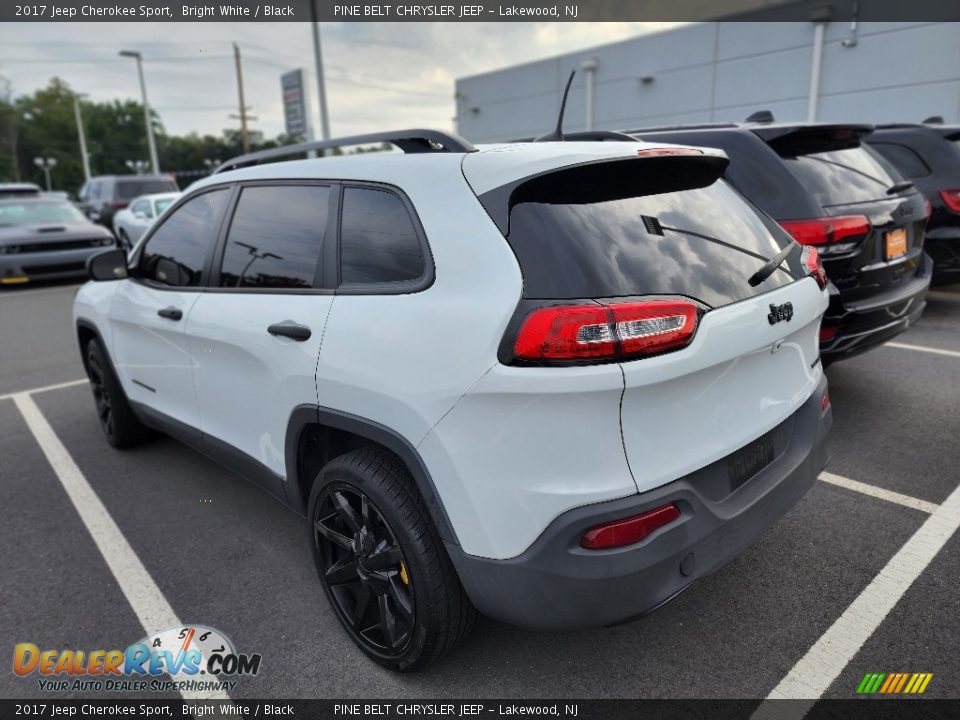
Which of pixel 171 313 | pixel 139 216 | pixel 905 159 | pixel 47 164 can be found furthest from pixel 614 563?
pixel 47 164

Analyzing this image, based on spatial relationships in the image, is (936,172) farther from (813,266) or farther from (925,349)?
(813,266)

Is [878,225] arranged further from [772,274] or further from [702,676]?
[702,676]

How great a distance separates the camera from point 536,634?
247cm

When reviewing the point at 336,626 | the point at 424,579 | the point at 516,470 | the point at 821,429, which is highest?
the point at 516,470

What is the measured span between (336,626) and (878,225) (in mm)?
3668

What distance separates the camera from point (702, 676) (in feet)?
7.26

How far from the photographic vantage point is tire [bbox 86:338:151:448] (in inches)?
166

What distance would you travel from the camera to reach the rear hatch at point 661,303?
69.8 inches

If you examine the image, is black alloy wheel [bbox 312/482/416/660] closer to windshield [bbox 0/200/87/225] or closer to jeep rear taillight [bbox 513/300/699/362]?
jeep rear taillight [bbox 513/300/699/362]

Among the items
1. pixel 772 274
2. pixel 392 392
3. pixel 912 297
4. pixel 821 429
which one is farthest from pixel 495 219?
pixel 912 297

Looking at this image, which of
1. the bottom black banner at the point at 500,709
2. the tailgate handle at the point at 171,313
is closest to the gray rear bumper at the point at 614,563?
the bottom black banner at the point at 500,709

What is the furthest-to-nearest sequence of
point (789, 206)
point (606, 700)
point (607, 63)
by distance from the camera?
point (607, 63) → point (789, 206) → point (606, 700)

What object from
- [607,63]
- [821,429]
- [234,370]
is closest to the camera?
[821,429]

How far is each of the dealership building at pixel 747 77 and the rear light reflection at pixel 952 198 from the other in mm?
12169
